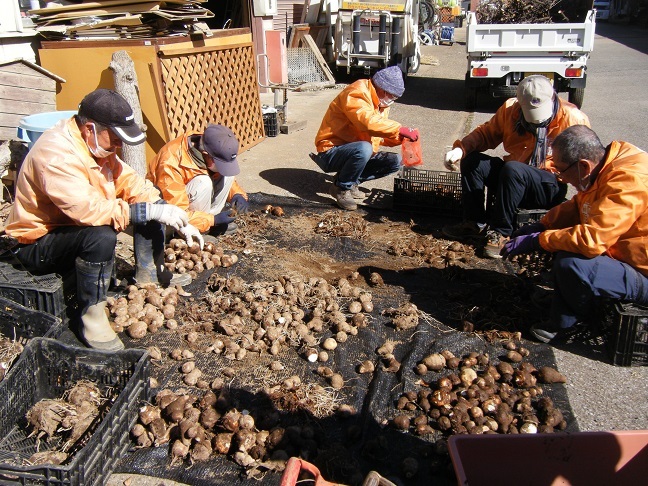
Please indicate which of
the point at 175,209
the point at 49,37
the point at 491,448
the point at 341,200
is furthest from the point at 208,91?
the point at 491,448

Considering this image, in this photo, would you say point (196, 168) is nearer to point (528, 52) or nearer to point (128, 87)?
point (128, 87)

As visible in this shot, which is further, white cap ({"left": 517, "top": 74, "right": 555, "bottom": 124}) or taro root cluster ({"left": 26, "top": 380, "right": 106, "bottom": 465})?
→ white cap ({"left": 517, "top": 74, "right": 555, "bottom": 124})

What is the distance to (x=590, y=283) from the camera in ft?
11.5

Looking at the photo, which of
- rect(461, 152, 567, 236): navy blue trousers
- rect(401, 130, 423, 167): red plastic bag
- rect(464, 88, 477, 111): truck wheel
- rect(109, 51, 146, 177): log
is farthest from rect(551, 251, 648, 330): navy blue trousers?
rect(464, 88, 477, 111): truck wheel

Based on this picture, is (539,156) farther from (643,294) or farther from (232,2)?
(232,2)

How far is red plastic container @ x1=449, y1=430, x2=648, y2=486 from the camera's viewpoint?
231cm

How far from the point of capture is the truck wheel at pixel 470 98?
36.4 feet

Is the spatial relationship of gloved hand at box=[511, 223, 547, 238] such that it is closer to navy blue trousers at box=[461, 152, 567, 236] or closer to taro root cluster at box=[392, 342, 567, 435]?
navy blue trousers at box=[461, 152, 567, 236]

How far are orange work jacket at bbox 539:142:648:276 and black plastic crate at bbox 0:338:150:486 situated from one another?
2360 millimetres

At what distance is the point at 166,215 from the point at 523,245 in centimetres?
216

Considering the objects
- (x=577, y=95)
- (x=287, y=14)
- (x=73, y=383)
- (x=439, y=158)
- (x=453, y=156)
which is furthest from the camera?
(x=287, y=14)

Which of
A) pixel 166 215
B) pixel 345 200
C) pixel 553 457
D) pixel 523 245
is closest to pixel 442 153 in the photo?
pixel 345 200

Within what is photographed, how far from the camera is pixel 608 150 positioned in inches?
140

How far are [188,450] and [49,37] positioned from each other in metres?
5.06
